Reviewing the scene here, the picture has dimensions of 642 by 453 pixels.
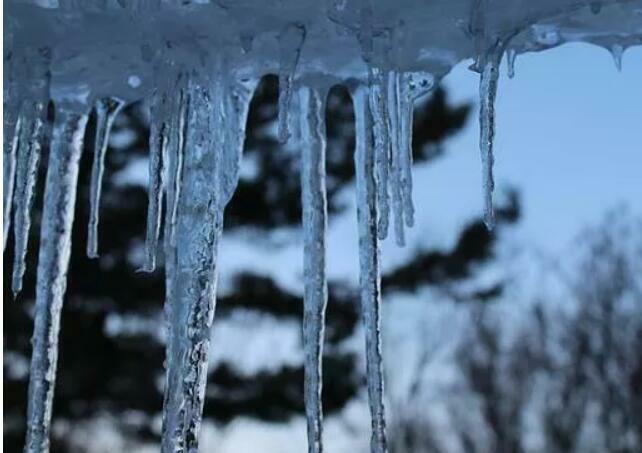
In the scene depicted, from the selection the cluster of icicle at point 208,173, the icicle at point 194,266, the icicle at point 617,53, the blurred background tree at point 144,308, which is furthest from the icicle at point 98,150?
the blurred background tree at point 144,308

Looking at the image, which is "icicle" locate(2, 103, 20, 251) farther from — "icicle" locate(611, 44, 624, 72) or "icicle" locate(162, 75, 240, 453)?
"icicle" locate(611, 44, 624, 72)

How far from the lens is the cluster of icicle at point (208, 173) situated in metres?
1.53

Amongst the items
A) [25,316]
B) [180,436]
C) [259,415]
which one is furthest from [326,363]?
[180,436]

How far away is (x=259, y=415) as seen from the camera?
6363 millimetres

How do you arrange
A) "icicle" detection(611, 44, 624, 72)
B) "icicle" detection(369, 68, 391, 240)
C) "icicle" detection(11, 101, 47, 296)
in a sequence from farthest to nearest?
"icicle" detection(11, 101, 47, 296) < "icicle" detection(369, 68, 391, 240) < "icicle" detection(611, 44, 624, 72)

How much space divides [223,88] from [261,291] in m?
5.21

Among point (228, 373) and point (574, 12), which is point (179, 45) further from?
point (228, 373)

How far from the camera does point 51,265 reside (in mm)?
1926

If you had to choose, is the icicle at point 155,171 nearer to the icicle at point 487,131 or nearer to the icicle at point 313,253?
the icicle at point 313,253

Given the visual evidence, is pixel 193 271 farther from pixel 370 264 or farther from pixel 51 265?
pixel 51 265

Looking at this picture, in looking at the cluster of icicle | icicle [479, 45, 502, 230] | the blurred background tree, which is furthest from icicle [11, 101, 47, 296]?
the blurred background tree

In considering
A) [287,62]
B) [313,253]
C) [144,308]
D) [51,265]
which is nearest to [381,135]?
[287,62]

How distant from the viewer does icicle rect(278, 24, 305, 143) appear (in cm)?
136

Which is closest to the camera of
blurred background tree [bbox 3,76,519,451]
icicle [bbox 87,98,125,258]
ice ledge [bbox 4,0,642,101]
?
ice ledge [bbox 4,0,642,101]
